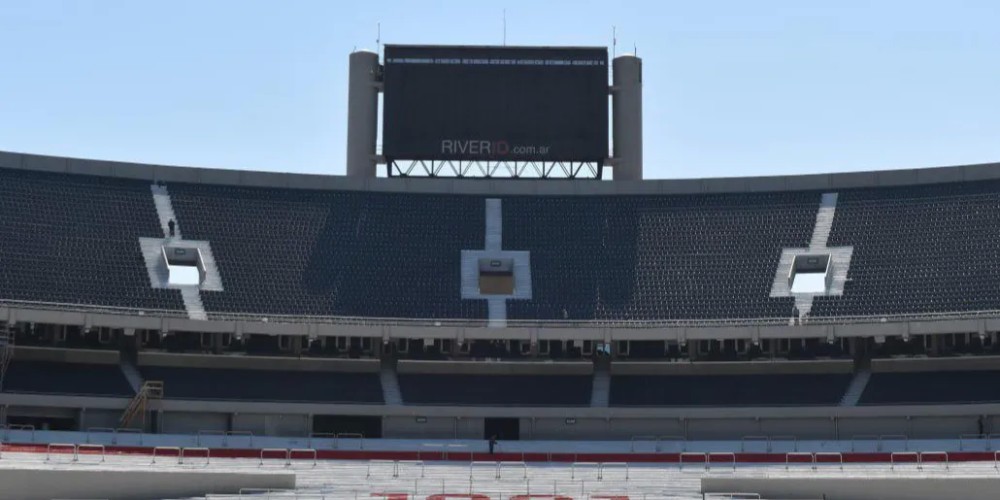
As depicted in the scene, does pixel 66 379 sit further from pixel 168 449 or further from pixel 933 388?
pixel 933 388

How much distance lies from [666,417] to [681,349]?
3.90m

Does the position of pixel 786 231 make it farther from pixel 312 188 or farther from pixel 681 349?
pixel 312 188

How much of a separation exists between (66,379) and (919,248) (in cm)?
3432

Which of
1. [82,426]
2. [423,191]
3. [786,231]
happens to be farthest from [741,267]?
[82,426]

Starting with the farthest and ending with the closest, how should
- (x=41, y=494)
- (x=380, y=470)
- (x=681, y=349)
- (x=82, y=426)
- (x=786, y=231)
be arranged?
A: (x=786, y=231)
(x=681, y=349)
(x=82, y=426)
(x=380, y=470)
(x=41, y=494)

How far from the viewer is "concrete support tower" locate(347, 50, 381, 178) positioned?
8575 cm

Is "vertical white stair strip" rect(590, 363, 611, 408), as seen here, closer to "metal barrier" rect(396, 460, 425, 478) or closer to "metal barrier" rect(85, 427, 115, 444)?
"metal barrier" rect(396, 460, 425, 478)

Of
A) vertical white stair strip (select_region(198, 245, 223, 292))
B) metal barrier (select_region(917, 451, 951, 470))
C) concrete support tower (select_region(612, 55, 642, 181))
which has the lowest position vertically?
metal barrier (select_region(917, 451, 951, 470))

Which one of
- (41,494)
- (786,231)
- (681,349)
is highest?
(786,231)

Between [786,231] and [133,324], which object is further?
[786,231]

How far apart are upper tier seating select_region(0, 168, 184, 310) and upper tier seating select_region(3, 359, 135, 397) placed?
269 cm

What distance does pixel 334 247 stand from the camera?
8062 centimetres

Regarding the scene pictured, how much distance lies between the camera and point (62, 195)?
7969 centimetres

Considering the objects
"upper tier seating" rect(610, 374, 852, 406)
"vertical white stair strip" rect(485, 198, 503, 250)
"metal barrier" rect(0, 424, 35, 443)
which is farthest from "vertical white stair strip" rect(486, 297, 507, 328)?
"metal barrier" rect(0, 424, 35, 443)
